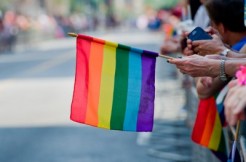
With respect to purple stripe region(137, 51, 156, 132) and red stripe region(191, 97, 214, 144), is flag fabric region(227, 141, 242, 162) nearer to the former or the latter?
purple stripe region(137, 51, 156, 132)

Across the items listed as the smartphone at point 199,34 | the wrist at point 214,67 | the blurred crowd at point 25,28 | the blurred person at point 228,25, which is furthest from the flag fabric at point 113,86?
the blurred crowd at point 25,28

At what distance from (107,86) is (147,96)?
253 millimetres

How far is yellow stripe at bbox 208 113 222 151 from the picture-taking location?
5.68m

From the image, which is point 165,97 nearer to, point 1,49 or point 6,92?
point 6,92

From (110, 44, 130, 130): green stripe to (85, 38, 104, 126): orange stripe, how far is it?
4.2 inches

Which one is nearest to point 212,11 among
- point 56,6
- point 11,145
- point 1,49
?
point 11,145

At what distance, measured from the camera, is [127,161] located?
8.86 meters

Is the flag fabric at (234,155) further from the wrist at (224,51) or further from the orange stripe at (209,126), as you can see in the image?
the orange stripe at (209,126)

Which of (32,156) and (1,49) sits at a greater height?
(32,156)

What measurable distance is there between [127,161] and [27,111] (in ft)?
15.5

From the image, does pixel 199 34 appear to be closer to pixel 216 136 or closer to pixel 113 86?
pixel 113 86

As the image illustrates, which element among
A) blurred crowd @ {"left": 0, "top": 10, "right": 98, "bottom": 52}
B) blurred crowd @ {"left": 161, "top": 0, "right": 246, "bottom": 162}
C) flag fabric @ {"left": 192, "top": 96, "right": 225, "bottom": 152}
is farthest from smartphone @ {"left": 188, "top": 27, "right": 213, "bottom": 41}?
blurred crowd @ {"left": 0, "top": 10, "right": 98, "bottom": 52}

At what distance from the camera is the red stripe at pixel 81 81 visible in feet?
15.6

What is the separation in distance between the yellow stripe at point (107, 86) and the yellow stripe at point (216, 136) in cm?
117
